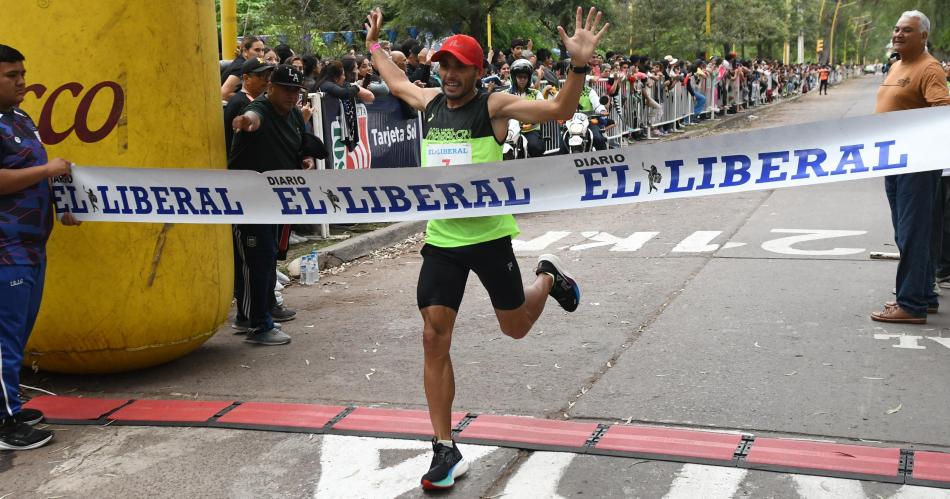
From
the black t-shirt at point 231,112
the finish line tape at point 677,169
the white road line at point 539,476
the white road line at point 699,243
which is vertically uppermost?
the black t-shirt at point 231,112

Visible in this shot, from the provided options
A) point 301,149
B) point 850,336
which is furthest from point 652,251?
point 301,149

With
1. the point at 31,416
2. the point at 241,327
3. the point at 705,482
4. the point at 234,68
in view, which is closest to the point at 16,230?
the point at 31,416

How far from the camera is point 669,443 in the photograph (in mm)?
4719

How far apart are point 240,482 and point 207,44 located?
2.90 meters

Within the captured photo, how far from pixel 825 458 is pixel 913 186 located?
9.14 feet

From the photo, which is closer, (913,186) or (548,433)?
(548,433)

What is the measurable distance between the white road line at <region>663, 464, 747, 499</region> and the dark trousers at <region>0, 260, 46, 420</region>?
323 centimetres

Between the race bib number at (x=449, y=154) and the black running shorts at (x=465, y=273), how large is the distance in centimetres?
40

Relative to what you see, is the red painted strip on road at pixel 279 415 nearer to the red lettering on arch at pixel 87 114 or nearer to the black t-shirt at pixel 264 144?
the red lettering on arch at pixel 87 114

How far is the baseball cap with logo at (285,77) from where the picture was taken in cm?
658

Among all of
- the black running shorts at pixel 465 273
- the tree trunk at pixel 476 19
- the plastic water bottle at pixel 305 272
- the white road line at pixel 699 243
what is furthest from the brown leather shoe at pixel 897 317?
the tree trunk at pixel 476 19

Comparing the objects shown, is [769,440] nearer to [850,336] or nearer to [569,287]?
[569,287]

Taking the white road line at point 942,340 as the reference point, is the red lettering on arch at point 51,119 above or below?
above

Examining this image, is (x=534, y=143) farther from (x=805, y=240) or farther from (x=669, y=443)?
(x=669, y=443)
